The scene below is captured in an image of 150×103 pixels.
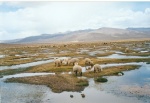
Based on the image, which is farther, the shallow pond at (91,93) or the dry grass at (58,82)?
the dry grass at (58,82)

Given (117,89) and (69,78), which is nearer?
(117,89)

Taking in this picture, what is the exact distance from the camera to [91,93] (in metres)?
23.1

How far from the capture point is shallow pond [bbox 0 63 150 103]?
21062 millimetres

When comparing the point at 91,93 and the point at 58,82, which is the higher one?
the point at 58,82

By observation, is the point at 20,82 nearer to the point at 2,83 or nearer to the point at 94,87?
the point at 2,83

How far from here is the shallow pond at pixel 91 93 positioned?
69.1ft

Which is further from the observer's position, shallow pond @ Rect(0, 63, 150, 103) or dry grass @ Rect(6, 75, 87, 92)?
dry grass @ Rect(6, 75, 87, 92)

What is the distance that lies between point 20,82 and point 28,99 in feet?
25.0

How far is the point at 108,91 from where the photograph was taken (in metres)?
23.5

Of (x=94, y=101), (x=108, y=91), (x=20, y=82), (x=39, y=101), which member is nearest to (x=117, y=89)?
(x=108, y=91)

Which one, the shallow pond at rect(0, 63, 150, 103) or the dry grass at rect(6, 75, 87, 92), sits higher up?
the dry grass at rect(6, 75, 87, 92)

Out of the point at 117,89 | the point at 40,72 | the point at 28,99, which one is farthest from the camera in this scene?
the point at 40,72

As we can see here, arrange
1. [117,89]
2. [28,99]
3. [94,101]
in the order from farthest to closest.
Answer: [117,89], [28,99], [94,101]

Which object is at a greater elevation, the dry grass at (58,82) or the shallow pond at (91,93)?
the dry grass at (58,82)
